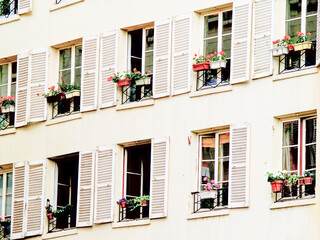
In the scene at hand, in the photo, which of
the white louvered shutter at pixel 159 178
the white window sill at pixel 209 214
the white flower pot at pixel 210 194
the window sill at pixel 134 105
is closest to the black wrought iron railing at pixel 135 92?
the window sill at pixel 134 105

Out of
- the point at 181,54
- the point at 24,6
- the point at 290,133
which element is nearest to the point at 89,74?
the point at 181,54

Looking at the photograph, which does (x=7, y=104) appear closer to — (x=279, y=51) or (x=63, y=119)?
(x=63, y=119)

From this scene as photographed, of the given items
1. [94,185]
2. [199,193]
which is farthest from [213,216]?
[94,185]

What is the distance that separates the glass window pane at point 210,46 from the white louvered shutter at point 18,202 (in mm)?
5850

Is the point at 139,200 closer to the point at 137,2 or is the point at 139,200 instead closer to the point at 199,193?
the point at 199,193

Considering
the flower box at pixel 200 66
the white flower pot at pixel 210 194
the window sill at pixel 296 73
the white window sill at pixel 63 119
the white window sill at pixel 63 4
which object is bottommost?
the white flower pot at pixel 210 194

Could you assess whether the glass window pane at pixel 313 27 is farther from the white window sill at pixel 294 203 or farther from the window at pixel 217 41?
the white window sill at pixel 294 203

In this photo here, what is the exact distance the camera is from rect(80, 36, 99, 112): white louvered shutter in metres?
40.1

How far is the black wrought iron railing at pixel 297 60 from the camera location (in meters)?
35.9

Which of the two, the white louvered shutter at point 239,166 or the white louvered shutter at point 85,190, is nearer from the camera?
the white louvered shutter at point 239,166

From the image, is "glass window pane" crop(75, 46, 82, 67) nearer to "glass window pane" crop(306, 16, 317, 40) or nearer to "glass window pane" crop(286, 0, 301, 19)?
"glass window pane" crop(286, 0, 301, 19)

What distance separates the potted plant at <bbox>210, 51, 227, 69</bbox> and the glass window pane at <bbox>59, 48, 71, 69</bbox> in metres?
4.95

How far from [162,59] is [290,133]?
3997 millimetres

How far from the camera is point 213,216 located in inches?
1446
